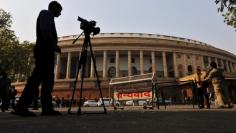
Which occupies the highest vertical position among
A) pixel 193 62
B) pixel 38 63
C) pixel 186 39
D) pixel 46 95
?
pixel 186 39

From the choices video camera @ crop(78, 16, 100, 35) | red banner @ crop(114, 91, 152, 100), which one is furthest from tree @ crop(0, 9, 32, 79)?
video camera @ crop(78, 16, 100, 35)

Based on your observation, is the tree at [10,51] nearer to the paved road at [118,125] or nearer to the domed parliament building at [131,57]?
the domed parliament building at [131,57]

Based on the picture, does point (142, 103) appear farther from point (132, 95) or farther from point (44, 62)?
point (44, 62)

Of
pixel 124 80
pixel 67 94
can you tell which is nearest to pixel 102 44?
pixel 67 94

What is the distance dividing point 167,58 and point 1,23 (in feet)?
131

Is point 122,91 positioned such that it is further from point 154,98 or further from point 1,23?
point 1,23

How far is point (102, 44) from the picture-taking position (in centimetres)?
5631

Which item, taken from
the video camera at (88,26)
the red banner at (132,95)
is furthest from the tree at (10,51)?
the video camera at (88,26)

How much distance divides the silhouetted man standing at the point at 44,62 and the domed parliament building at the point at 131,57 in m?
46.1

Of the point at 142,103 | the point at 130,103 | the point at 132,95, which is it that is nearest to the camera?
the point at 142,103

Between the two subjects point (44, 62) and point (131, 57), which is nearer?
point (44, 62)

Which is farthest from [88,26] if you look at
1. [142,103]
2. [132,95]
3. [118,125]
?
[132,95]

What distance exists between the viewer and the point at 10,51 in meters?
33.5

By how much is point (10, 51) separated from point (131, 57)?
32.0m
